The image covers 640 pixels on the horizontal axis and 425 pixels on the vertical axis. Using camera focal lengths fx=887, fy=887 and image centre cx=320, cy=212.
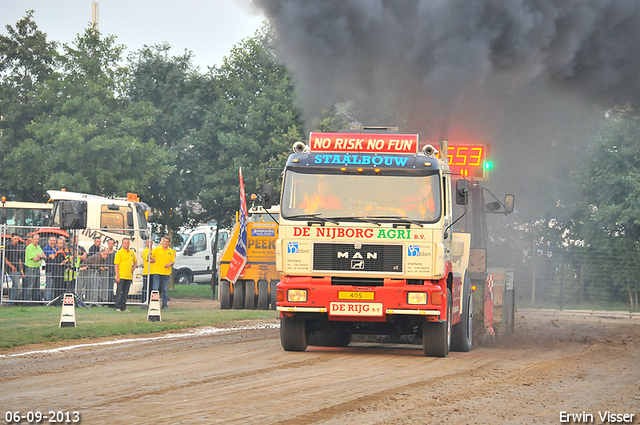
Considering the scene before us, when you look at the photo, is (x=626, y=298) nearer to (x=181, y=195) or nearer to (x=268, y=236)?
(x=268, y=236)

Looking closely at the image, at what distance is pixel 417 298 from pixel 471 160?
16.0ft

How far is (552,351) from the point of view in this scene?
1450 centimetres

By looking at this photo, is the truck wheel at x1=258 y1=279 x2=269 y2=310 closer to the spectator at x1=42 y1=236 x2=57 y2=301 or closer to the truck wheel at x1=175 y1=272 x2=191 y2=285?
the spectator at x1=42 y1=236 x2=57 y2=301

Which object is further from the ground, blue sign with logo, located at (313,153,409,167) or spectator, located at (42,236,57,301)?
blue sign with logo, located at (313,153,409,167)

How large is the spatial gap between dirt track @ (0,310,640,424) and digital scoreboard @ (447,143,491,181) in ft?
10.9

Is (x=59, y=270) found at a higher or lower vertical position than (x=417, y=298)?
higher

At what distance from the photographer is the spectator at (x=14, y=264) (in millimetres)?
22031

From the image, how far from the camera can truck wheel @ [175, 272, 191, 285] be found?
3944 cm

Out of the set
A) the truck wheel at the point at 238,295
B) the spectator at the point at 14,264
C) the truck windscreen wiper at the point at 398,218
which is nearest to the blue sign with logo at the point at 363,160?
the truck windscreen wiper at the point at 398,218

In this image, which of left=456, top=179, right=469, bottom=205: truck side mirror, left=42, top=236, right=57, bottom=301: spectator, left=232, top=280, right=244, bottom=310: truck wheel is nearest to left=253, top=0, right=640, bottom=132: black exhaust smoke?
left=456, top=179, right=469, bottom=205: truck side mirror

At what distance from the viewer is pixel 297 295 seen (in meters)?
12.5

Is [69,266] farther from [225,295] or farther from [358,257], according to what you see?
[358,257]

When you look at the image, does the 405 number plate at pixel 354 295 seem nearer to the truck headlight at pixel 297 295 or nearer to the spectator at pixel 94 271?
the truck headlight at pixel 297 295

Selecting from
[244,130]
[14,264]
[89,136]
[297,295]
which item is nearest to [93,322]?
[14,264]
